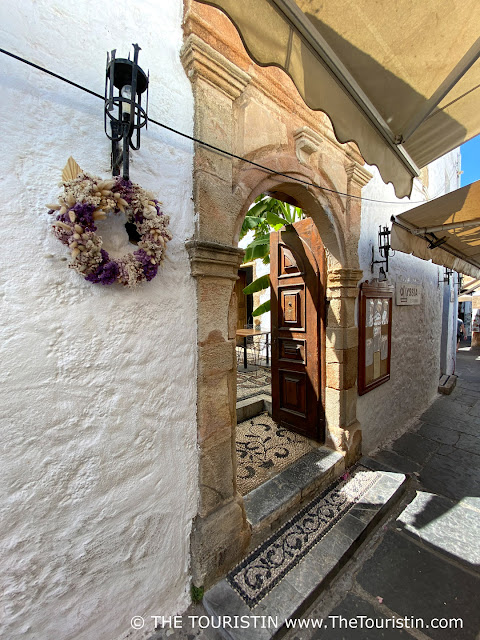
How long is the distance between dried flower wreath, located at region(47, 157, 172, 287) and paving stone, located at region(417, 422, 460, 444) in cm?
518

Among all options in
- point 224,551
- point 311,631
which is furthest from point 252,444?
point 311,631

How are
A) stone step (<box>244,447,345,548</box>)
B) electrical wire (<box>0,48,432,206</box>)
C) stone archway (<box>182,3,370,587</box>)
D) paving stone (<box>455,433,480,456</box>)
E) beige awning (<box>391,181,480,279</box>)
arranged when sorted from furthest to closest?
paving stone (<box>455,433,480,456</box>)
beige awning (<box>391,181,480,279</box>)
stone step (<box>244,447,345,548</box>)
stone archway (<box>182,3,370,587</box>)
electrical wire (<box>0,48,432,206</box>)

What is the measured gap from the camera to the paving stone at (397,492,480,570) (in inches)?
91.9

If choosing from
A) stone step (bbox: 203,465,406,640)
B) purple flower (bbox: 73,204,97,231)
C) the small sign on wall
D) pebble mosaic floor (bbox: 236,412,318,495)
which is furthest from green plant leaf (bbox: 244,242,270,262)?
purple flower (bbox: 73,204,97,231)

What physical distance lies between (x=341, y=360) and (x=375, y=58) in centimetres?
264

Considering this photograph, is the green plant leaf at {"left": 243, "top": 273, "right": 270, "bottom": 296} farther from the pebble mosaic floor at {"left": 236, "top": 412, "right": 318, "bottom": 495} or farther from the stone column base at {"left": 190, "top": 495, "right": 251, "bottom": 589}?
the stone column base at {"left": 190, "top": 495, "right": 251, "bottom": 589}

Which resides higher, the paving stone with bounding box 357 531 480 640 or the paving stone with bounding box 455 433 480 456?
the paving stone with bounding box 455 433 480 456

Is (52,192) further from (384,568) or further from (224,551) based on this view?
(384,568)

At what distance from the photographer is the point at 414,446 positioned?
13.6ft

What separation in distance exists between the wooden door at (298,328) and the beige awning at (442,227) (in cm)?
101

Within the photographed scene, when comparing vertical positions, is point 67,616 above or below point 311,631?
above

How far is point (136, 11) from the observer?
1.57 meters

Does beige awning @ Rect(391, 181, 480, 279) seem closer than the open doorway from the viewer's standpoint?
Yes

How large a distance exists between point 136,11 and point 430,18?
1.59 m
